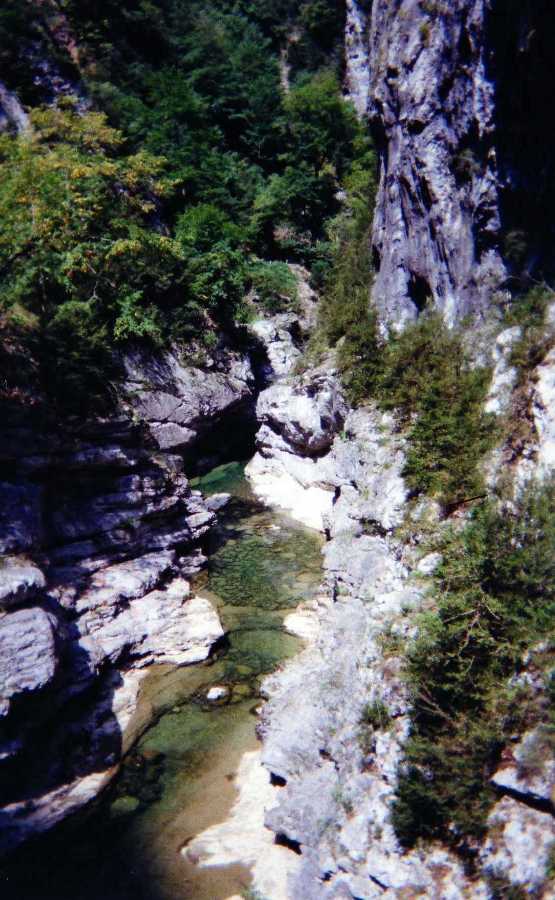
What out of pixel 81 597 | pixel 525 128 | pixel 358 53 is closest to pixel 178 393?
pixel 81 597

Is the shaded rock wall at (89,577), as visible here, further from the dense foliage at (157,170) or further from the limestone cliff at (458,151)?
the limestone cliff at (458,151)

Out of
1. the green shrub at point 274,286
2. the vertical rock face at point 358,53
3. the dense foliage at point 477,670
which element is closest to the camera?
the dense foliage at point 477,670

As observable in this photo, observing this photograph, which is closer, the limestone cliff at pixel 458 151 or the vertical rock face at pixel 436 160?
the limestone cliff at pixel 458 151

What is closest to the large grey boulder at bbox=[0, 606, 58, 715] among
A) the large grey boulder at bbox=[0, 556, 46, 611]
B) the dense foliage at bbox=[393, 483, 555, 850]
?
the large grey boulder at bbox=[0, 556, 46, 611]

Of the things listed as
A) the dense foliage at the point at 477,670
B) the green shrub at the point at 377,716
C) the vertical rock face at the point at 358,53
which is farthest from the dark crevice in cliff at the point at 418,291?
the vertical rock face at the point at 358,53

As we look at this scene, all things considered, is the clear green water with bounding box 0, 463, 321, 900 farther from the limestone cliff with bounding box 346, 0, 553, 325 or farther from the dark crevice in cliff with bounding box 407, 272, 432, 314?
the limestone cliff with bounding box 346, 0, 553, 325

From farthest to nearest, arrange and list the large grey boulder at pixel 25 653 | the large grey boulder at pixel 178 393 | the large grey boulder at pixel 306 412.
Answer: the large grey boulder at pixel 306 412 → the large grey boulder at pixel 178 393 → the large grey boulder at pixel 25 653

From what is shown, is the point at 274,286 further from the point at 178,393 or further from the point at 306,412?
the point at 178,393
